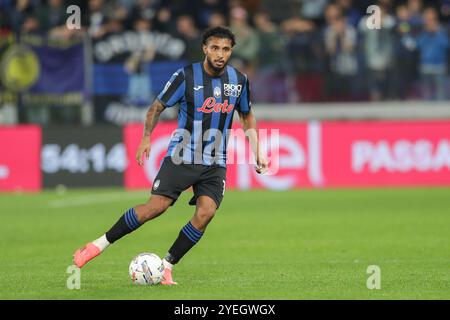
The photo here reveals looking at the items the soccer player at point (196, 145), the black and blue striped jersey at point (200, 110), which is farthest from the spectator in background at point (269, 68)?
the black and blue striped jersey at point (200, 110)

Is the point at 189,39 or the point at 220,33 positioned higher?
the point at 189,39

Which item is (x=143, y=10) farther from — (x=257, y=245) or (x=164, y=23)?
(x=257, y=245)

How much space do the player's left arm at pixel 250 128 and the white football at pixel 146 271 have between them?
1.30 meters

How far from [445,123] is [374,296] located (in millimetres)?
13594

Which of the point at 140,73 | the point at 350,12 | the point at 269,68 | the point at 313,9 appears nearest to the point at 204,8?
the point at 269,68

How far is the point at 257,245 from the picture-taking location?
42.7ft

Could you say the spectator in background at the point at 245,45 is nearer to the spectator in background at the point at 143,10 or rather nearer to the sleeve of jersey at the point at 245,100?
the spectator in background at the point at 143,10

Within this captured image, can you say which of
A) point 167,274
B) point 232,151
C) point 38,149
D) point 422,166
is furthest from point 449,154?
point 167,274

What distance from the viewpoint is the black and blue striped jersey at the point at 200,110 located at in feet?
31.0

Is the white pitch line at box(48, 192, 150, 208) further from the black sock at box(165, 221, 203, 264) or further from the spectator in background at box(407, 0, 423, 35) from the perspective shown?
the black sock at box(165, 221, 203, 264)

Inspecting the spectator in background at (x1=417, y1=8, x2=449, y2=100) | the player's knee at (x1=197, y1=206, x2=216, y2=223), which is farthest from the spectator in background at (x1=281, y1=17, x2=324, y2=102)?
the player's knee at (x1=197, y1=206, x2=216, y2=223)

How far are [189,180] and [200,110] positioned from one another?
0.63 metres

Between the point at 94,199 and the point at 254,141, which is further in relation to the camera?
the point at 94,199

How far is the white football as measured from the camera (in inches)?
360
